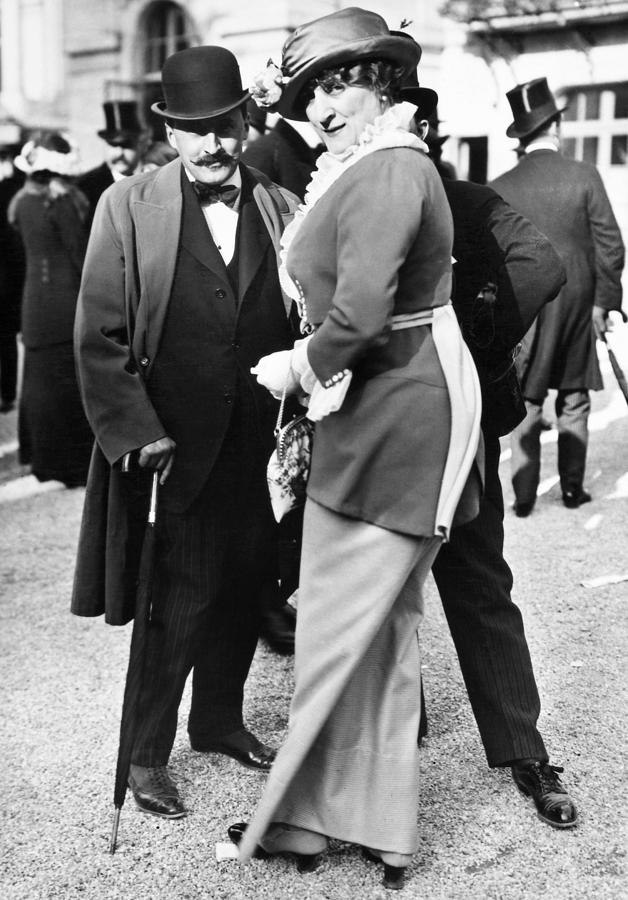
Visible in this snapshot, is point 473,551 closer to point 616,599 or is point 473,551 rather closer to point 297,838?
point 297,838

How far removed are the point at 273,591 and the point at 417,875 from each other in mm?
963

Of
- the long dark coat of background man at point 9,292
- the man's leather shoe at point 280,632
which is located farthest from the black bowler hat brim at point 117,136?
the man's leather shoe at point 280,632

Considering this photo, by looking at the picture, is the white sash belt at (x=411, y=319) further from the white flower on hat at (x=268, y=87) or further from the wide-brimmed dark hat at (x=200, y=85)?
the wide-brimmed dark hat at (x=200, y=85)

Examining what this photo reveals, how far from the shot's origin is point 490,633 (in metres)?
2.93

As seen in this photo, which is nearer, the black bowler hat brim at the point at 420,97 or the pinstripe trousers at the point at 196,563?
the black bowler hat brim at the point at 420,97

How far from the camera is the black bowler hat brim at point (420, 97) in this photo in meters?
2.68

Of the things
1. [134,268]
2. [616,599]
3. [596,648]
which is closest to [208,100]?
[134,268]

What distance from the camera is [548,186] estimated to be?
5.50m

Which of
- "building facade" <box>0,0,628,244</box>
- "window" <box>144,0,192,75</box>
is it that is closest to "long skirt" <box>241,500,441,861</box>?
"building facade" <box>0,0,628,244</box>

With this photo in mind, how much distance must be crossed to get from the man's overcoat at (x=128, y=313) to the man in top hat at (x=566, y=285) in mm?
2959

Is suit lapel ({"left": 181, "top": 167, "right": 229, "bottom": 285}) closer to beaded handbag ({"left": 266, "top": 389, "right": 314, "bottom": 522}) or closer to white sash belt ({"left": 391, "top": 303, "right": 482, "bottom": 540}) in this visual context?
beaded handbag ({"left": 266, "top": 389, "right": 314, "bottom": 522})

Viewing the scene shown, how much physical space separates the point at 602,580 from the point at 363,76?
2957 millimetres

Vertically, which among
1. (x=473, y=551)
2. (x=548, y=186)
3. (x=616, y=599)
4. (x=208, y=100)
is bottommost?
(x=616, y=599)

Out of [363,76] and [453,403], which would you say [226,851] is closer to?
[453,403]
